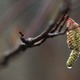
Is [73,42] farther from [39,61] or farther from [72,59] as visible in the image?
[39,61]

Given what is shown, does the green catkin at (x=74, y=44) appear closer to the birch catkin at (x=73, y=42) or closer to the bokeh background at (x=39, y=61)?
the birch catkin at (x=73, y=42)

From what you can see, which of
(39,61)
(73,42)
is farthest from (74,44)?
(39,61)

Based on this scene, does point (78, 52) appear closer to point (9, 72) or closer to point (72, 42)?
point (72, 42)

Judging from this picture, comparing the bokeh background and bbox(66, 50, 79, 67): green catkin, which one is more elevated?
bbox(66, 50, 79, 67): green catkin

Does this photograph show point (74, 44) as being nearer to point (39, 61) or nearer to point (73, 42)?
point (73, 42)

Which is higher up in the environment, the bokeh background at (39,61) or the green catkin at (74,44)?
the green catkin at (74,44)

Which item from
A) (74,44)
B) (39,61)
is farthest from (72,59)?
(39,61)

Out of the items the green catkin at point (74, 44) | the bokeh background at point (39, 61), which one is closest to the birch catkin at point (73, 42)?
the green catkin at point (74, 44)

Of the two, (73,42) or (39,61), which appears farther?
(39,61)

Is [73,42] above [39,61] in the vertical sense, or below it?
above

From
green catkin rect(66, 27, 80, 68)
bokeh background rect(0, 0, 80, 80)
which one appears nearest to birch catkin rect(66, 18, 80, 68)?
green catkin rect(66, 27, 80, 68)

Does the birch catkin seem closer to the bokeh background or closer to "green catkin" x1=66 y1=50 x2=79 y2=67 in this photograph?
"green catkin" x1=66 y1=50 x2=79 y2=67
